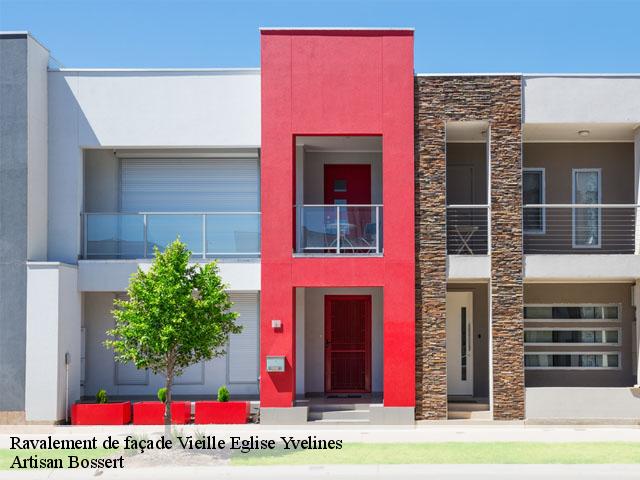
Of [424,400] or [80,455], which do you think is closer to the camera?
[80,455]

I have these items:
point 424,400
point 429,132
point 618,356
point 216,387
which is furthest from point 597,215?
point 216,387

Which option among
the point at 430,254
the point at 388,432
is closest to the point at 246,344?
the point at 388,432

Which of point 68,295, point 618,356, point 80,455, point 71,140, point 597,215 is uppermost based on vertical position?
point 71,140

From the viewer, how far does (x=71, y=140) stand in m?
21.4

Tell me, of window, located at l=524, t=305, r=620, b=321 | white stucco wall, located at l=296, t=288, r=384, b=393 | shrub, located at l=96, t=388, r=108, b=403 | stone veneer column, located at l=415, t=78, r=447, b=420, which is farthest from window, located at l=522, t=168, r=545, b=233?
shrub, located at l=96, t=388, r=108, b=403

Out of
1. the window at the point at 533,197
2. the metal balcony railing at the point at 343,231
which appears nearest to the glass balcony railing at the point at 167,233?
the metal balcony railing at the point at 343,231

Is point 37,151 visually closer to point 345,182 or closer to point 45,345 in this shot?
point 45,345

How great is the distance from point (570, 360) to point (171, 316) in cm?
1081

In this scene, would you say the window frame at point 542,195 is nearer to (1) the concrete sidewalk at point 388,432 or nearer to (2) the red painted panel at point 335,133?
(2) the red painted panel at point 335,133

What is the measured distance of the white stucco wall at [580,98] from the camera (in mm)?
20641

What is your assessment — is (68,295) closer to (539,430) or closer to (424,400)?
(424,400)

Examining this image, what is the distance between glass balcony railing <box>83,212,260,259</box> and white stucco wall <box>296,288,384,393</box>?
252 centimetres

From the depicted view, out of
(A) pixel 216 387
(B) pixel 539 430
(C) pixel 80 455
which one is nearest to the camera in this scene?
(C) pixel 80 455

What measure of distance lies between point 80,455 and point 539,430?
9531 mm
